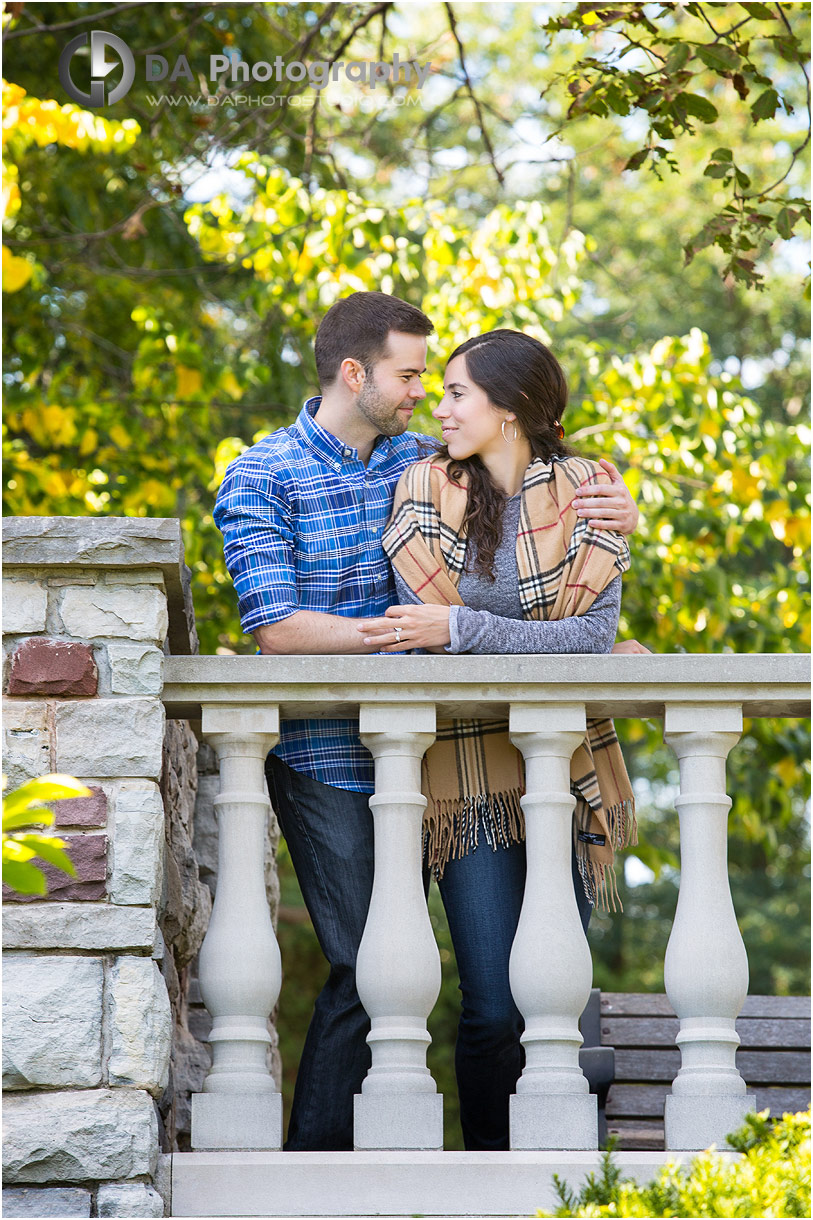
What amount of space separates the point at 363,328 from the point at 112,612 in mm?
1017

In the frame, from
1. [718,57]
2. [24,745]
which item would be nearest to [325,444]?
[24,745]

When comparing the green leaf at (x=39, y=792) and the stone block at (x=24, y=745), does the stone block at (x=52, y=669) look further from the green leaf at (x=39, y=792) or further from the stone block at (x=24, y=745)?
the green leaf at (x=39, y=792)

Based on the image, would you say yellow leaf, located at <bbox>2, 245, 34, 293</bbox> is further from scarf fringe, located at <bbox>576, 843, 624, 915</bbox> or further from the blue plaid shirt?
scarf fringe, located at <bbox>576, 843, 624, 915</bbox>

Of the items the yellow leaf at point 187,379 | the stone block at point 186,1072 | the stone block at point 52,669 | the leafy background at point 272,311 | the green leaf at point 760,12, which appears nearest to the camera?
the stone block at point 52,669

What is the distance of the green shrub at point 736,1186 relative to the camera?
78.3 inches

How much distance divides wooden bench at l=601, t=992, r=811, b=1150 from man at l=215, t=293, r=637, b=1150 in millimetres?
1475

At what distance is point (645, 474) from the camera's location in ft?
21.6

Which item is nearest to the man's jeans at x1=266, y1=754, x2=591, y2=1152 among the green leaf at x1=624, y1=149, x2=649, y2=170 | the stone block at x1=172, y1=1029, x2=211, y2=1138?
the stone block at x1=172, y1=1029, x2=211, y2=1138

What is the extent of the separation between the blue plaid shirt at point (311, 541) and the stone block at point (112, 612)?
0.28m

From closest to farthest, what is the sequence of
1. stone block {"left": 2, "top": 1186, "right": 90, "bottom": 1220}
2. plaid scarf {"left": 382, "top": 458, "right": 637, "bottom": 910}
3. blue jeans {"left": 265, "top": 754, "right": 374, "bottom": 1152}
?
stone block {"left": 2, "top": 1186, "right": 90, "bottom": 1220}
blue jeans {"left": 265, "top": 754, "right": 374, "bottom": 1152}
plaid scarf {"left": 382, "top": 458, "right": 637, "bottom": 910}

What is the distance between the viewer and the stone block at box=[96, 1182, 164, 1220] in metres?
2.23

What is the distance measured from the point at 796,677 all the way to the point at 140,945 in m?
1.29

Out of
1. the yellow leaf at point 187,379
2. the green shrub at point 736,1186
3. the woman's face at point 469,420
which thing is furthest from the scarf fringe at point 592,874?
the yellow leaf at point 187,379

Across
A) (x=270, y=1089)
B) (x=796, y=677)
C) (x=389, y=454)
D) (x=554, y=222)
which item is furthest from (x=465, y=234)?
(x=554, y=222)
